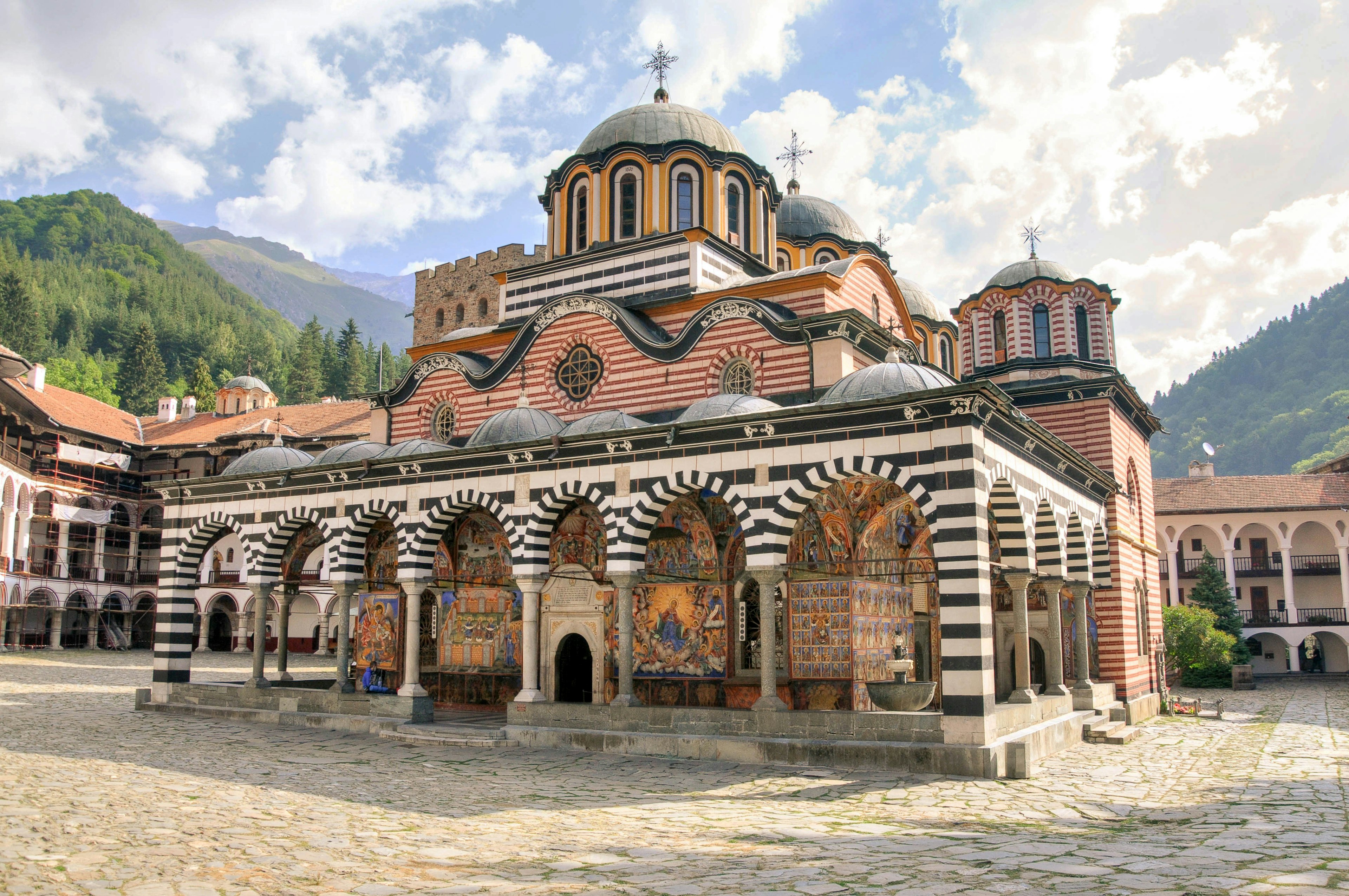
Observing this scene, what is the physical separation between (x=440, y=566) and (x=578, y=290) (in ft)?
20.4

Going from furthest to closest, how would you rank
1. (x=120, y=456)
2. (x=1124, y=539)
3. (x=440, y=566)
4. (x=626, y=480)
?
(x=120, y=456)
(x=1124, y=539)
(x=440, y=566)
(x=626, y=480)

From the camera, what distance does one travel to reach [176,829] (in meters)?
7.89

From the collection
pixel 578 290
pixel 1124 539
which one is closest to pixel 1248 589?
pixel 1124 539

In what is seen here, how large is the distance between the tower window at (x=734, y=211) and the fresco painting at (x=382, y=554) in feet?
29.5

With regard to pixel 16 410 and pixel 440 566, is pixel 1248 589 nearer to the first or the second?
pixel 440 566

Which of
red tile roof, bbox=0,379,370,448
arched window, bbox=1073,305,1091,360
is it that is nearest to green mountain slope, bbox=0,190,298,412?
Result: red tile roof, bbox=0,379,370,448

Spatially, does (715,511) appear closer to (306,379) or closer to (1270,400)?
(306,379)

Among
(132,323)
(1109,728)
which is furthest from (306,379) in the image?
(1109,728)

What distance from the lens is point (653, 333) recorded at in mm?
18750

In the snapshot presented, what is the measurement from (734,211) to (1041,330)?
7.93 meters

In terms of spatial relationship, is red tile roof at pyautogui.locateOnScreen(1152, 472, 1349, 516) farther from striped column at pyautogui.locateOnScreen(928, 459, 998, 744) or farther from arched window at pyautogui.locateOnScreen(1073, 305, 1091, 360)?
striped column at pyautogui.locateOnScreen(928, 459, 998, 744)

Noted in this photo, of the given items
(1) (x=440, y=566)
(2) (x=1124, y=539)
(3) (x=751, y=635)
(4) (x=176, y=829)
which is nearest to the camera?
(4) (x=176, y=829)

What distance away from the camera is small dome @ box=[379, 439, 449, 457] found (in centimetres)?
1652

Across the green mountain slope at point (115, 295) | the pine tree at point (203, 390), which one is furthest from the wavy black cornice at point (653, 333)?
the green mountain slope at point (115, 295)
